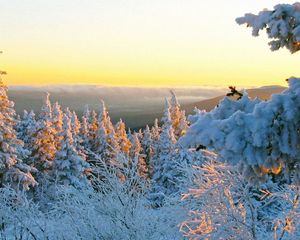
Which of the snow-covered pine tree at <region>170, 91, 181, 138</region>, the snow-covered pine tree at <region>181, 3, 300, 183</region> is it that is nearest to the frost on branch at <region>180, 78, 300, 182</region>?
the snow-covered pine tree at <region>181, 3, 300, 183</region>

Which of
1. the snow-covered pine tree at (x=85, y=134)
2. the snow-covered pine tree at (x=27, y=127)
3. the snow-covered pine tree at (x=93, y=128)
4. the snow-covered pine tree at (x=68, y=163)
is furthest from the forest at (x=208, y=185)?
the snow-covered pine tree at (x=93, y=128)

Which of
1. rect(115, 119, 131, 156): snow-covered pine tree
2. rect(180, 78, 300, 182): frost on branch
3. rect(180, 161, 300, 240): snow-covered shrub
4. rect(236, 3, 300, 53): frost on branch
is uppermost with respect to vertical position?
rect(236, 3, 300, 53): frost on branch

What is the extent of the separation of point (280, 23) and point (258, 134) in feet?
3.47

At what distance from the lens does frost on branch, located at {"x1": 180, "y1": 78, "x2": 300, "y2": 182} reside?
3.98 meters

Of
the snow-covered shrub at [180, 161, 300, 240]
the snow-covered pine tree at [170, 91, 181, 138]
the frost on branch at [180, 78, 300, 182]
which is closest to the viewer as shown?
the frost on branch at [180, 78, 300, 182]

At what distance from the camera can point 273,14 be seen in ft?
14.2

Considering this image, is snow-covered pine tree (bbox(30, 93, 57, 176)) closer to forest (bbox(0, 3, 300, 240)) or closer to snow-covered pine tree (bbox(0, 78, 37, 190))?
forest (bbox(0, 3, 300, 240))

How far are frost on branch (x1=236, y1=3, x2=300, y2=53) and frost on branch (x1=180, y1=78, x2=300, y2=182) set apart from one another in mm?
435

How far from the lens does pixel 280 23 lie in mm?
4293

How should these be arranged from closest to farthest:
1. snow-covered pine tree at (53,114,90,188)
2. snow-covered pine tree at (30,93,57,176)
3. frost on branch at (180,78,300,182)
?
frost on branch at (180,78,300,182)
snow-covered pine tree at (30,93,57,176)
snow-covered pine tree at (53,114,90,188)

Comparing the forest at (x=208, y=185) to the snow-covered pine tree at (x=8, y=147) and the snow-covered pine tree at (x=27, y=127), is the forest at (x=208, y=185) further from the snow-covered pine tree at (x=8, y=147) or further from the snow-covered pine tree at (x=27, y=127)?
the snow-covered pine tree at (x=27, y=127)

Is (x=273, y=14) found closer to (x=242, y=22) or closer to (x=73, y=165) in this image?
(x=242, y=22)

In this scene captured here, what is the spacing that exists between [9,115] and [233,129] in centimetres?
3096

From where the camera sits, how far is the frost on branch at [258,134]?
3.98 metres
